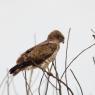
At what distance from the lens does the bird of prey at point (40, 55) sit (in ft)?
2.11

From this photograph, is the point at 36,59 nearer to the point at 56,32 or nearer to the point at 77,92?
the point at 56,32

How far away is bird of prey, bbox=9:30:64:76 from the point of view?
Result: 0.64 metres

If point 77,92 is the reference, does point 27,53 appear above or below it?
above

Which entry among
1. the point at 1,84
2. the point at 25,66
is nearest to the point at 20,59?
the point at 25,66

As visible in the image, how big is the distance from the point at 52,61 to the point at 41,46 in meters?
0.04

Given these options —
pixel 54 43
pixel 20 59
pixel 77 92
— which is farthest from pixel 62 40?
pixel 77 92

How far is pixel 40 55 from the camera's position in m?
0.68

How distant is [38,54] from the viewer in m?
0.68

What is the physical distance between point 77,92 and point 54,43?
0.34m

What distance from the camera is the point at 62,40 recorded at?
729 mm

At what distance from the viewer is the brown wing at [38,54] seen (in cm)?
65

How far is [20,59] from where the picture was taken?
0.65m

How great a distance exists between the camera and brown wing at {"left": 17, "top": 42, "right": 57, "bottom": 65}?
648mm

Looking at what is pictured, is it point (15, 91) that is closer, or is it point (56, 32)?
point (56, 32)
